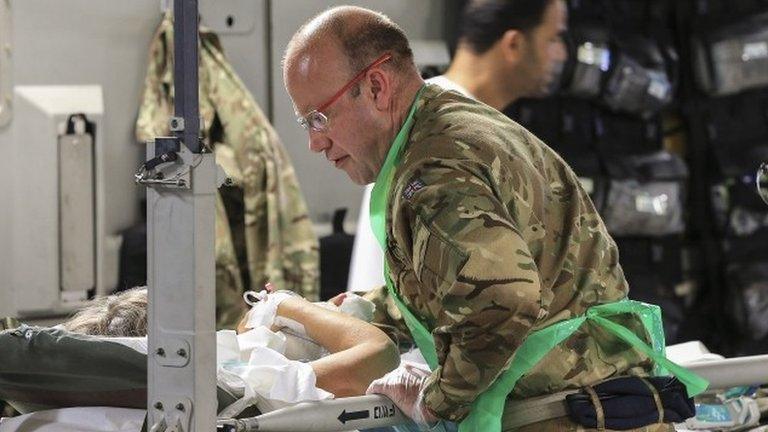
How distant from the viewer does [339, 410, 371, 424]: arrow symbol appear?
113 inches

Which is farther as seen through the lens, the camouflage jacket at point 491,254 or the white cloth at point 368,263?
the white cloth at point 368,263

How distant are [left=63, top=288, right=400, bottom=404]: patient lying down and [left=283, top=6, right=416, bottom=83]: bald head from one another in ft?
2.20

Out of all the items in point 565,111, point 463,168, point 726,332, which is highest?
point 463,168

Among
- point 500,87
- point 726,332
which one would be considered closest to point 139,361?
point 500,87

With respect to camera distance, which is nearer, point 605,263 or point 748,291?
point 605,263

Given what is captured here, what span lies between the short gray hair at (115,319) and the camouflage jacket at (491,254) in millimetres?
754

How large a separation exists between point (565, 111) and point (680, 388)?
165 inches

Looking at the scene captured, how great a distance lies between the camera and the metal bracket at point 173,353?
2531mm

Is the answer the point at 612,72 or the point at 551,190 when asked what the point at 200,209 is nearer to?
the point at 551,190

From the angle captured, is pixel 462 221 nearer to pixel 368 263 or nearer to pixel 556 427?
pixel 556 427

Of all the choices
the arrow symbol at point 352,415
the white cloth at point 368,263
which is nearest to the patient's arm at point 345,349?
the arrow symbol at point 352,415

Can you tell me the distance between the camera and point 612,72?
7121 mm

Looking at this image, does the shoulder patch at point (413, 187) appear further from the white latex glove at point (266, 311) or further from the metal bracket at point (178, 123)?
the white latex glove at point (266, 311)

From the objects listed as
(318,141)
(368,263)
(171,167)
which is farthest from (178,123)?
(368,263)
